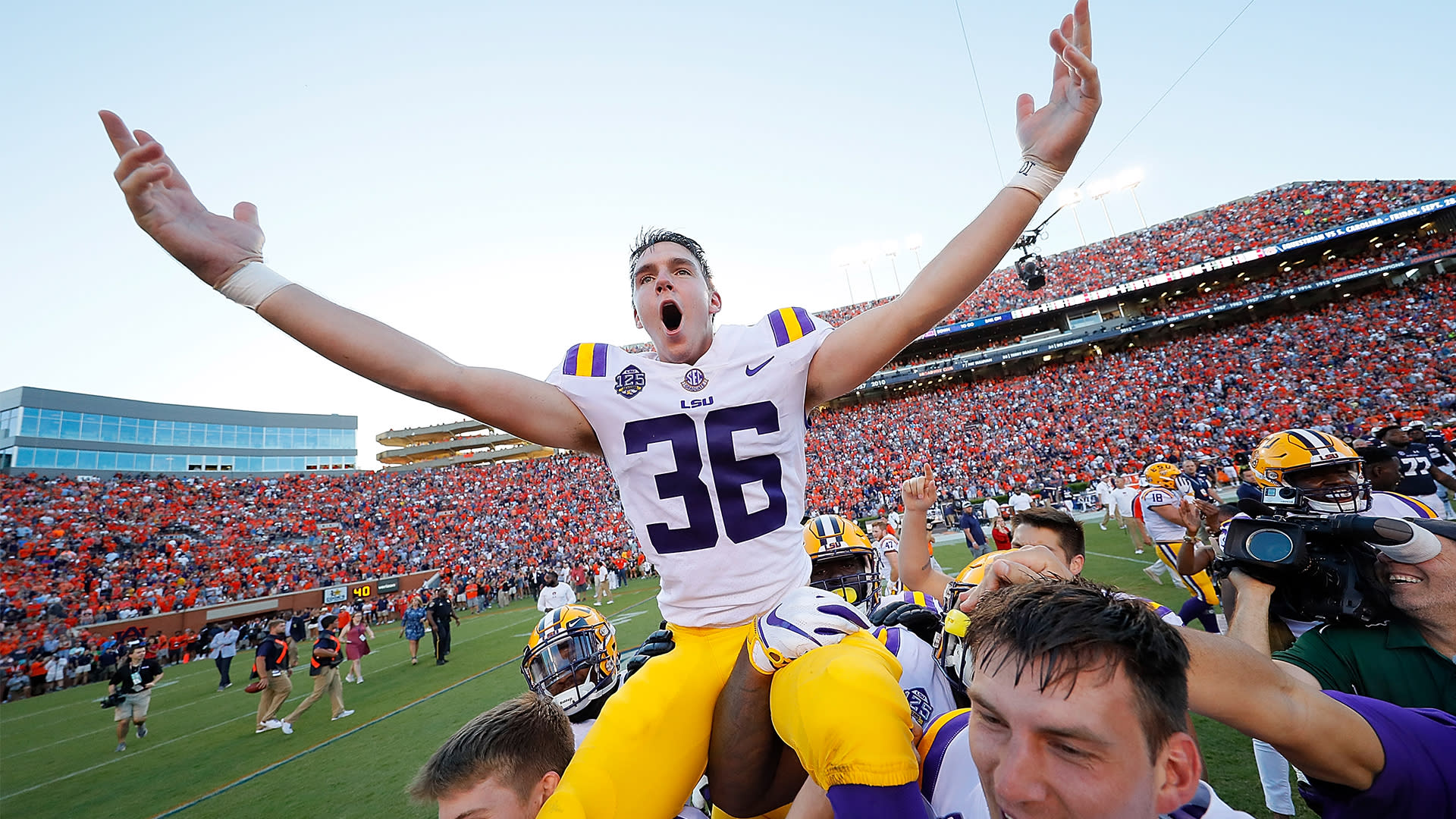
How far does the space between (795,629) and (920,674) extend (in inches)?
51.4

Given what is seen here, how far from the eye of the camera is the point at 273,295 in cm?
168

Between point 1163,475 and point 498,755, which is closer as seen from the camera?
point 498,755

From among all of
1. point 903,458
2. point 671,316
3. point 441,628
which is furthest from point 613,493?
point 671,316

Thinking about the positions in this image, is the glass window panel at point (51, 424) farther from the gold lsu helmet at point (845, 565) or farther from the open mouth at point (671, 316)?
the open mouth at point (671, 316)

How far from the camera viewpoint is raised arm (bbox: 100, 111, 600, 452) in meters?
1.66

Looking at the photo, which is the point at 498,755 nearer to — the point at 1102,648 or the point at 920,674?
the point at 920,674

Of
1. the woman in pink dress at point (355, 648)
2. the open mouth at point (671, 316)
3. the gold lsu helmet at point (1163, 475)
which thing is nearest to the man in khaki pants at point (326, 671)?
the woman in pink dress at point (355, 648)

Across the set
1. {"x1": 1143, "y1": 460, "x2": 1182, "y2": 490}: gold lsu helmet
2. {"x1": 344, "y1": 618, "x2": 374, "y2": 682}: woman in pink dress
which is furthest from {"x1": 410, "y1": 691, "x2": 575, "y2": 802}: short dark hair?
{"x1": 344, "y1": 618, "x2": 374, "y2": 682}: woman in pink dress

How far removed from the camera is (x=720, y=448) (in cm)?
185

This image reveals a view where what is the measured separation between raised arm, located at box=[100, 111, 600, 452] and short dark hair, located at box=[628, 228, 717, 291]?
72cm

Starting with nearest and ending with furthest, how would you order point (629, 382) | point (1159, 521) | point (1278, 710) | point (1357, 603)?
point (1278, 710)
point (629, 382)
point (1357, 603)
point (1159, 521)

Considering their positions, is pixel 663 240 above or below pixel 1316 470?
above

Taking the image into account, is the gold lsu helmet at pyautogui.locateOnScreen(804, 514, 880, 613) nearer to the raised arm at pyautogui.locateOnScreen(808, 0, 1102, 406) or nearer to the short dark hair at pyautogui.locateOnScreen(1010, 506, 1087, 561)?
the short dark hair at pyautogui.locateOnScreen(1010, 506, 1087, 561)

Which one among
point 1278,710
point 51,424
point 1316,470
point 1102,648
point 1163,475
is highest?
point 51,424
